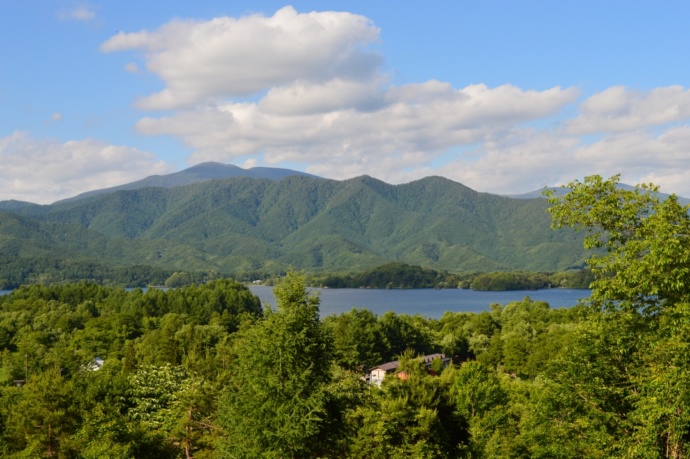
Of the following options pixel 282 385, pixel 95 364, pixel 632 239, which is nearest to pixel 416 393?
pixel 282 385

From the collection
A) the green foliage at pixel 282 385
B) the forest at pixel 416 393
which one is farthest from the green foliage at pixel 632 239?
the green foliage at pixel 282 385

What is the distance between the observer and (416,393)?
26641 millimetres

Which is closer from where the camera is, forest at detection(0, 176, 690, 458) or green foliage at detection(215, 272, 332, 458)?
forest at detection(0, 176, 690, 458)

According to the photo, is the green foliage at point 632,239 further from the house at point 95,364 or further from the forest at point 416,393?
the house at point 95,364

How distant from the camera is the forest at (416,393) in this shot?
38.9ft

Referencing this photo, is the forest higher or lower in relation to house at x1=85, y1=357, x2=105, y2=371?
higher

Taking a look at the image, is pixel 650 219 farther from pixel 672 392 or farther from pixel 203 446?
pixel 203 446

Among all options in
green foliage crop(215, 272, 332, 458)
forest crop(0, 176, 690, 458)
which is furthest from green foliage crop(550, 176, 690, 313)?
green foliage crop(215, 272, 332, 458)

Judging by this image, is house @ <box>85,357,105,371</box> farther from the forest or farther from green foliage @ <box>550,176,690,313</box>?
green foliage @ <box>550,176,690,313</box>

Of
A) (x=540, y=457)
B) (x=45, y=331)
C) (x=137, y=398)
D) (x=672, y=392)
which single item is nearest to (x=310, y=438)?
(x=540, y=457)

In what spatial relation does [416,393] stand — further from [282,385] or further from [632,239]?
[632,239]

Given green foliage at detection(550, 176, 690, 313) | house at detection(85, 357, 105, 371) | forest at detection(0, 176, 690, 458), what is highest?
green foliage at detection(550, 176, 690, 313)

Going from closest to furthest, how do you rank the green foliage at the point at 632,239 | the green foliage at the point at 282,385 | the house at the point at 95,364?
the green foliage at the point at 632,239, the green foliage at the point at 282,385, the house at the point at 95,364

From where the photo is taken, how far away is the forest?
38.9 feet
